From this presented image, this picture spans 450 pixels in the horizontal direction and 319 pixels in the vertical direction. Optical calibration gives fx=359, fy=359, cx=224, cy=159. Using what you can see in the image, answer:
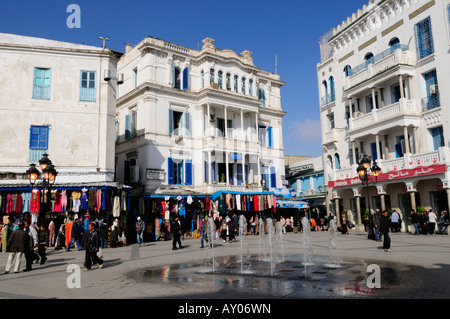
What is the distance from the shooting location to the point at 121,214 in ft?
76.0

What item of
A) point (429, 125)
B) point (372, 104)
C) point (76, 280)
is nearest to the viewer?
point (76, 280)

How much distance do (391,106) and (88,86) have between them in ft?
70.2

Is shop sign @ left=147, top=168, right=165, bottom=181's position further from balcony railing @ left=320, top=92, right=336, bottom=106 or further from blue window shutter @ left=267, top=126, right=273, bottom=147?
balcony railing @ left=320, top=92, right=336, bottom=106

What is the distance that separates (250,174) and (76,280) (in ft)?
83.8

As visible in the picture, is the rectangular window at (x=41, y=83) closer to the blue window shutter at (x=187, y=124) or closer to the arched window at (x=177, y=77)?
the arched window at (x=177, y=77)

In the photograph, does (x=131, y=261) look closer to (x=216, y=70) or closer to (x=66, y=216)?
(x=66, y=216)

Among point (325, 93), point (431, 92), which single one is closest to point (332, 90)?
point (325, 93)

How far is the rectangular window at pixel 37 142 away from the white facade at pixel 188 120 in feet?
27.4

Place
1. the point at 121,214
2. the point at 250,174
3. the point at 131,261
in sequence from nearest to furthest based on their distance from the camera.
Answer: the point at 131,261 → the point at 121,214 → the point at 250,174

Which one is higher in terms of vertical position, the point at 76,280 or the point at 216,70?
the point at 216,70

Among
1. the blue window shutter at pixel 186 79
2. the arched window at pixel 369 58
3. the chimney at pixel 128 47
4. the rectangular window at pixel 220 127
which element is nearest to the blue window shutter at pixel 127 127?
the blue window shutter at pixel 186 79

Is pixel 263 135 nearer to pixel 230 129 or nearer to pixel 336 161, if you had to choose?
pixel 230 129

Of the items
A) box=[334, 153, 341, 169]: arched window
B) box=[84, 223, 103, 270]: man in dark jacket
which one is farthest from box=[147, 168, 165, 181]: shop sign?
box=[334, 153, 341, 169]: arched window
